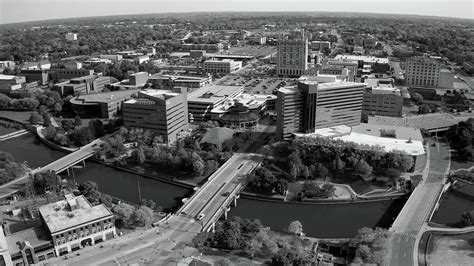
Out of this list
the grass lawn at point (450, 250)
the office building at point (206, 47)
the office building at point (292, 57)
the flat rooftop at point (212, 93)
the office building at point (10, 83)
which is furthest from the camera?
the office building at point (206, 47)

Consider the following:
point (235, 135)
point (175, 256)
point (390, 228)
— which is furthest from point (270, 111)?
point (175, 256)

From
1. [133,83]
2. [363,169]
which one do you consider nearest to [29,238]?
[363,169]

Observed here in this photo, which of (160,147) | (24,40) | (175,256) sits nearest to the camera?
(175,256)

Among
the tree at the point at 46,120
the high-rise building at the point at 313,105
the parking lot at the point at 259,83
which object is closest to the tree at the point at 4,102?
the tree at the point at 46,120

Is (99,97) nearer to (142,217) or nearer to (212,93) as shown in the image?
(212,93)

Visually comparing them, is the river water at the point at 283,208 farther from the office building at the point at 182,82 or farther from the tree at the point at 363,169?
the office building at the point at 182,82

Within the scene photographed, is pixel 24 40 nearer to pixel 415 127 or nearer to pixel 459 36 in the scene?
pixel 415 127

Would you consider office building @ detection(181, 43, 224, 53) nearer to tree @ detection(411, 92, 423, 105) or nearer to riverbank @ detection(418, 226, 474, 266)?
tree @ detection(411, 92, 423, 105)
